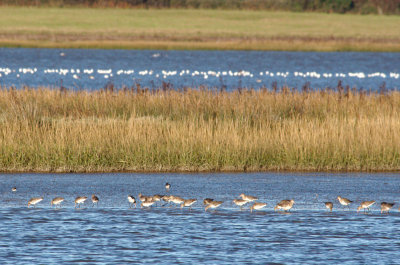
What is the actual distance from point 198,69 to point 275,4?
57282 millimetres

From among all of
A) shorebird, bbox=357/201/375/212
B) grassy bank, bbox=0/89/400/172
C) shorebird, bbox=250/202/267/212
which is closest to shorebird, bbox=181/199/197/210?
shorebird, bbox=250/202/267/212

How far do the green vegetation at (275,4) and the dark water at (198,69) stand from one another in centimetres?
1982

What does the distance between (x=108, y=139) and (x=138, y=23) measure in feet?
275

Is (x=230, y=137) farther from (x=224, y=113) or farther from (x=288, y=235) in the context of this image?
(x=288, y=235)

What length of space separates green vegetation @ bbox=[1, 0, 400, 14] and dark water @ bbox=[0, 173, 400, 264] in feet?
337

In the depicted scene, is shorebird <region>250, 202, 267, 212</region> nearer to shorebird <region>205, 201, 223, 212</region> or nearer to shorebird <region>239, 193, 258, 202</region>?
shorebird <region>239, 193, 258, 202</region>

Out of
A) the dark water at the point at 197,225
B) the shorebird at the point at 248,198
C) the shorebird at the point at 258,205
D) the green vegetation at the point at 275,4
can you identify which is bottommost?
the dark water at the point at 197,225

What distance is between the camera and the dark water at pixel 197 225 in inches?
467

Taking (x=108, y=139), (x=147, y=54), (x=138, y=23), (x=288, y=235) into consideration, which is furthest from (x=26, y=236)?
(x=138, y=23)

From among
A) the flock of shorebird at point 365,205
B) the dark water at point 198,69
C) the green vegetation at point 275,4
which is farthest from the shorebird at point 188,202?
the green vegetation at point 275,4

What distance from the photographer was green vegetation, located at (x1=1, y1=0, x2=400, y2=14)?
396 feet

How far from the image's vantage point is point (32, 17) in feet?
338

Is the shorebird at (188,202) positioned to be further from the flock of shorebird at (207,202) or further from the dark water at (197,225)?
the dark water at (197,225)

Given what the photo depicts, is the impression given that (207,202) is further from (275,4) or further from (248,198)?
(275,4)
